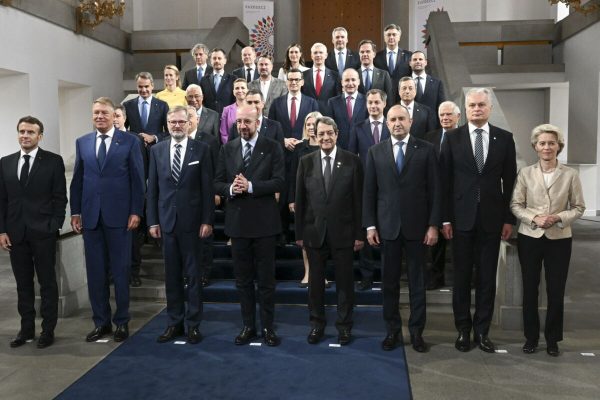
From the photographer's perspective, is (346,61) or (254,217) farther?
(346,61)

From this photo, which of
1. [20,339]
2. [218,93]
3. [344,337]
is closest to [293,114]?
[218,93]

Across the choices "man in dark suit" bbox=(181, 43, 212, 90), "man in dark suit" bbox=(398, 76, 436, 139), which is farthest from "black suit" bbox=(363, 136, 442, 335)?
"man in dark suit" bbox=(181, 43, 212, 90)

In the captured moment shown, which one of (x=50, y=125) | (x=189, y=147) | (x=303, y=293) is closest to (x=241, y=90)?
(x=189, y=147)

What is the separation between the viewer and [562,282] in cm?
395

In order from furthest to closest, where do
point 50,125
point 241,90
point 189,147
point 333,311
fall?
point 50,125
point 241,90
point 333,311
point 189,147

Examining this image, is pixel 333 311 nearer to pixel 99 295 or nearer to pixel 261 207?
pixel 261 207

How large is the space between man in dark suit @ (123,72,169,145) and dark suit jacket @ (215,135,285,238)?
168cm

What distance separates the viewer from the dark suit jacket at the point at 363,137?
5.06 meters

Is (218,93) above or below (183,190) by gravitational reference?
above

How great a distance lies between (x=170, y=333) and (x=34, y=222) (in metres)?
1.22

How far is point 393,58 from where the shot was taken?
278 inches

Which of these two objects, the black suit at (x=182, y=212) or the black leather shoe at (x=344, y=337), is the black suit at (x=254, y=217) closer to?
the black suit at (x=182, y=212)

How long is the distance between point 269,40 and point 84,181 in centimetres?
921

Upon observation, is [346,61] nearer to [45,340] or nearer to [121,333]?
[121,333]
